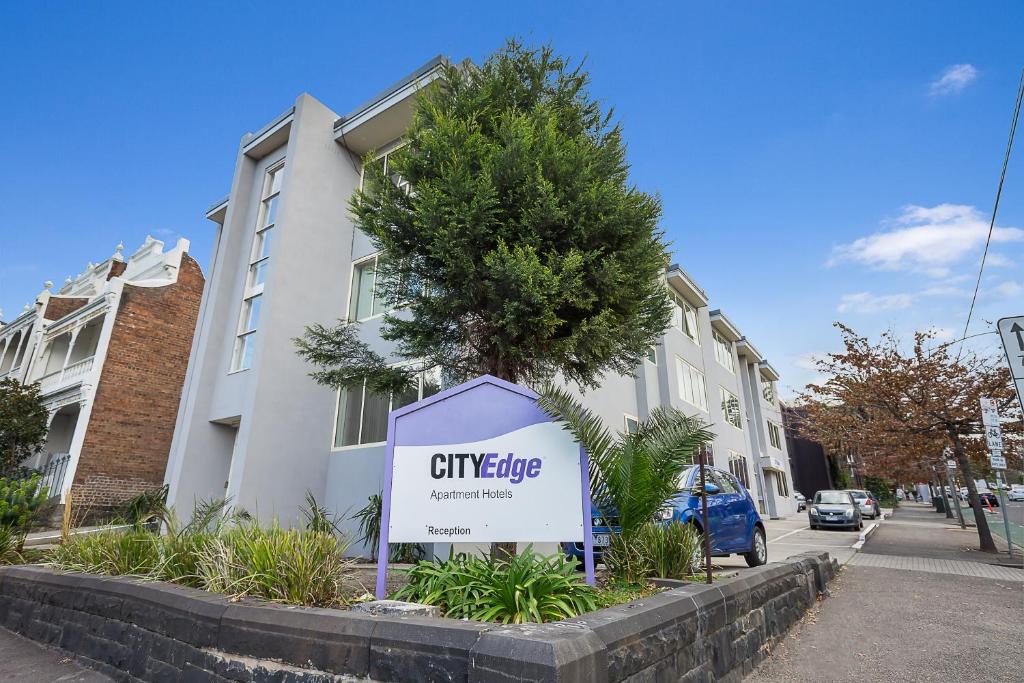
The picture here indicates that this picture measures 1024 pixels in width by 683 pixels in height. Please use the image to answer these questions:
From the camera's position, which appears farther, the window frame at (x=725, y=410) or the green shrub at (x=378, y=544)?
the window frame at (x=725, y=410)

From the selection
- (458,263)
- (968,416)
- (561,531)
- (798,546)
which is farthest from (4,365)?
(968,416)

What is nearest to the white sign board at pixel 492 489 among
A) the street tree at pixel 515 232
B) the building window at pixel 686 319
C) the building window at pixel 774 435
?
the street tree at pixel 515 232

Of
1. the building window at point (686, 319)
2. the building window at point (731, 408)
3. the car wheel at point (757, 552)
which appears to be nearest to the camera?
the car wheel at point (757, 552)

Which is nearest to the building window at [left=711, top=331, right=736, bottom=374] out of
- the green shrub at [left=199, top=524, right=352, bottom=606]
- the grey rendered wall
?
the grey rendered wall

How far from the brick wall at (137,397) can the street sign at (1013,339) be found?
62.9 feet

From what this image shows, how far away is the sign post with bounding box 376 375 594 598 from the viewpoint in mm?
4543

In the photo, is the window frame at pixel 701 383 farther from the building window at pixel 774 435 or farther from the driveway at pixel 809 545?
the building window at pixel 774 435

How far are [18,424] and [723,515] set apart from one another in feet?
61.6

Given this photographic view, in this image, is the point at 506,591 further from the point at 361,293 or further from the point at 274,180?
the point at 274,180

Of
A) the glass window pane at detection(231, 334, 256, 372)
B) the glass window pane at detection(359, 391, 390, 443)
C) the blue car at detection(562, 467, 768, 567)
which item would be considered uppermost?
the glass window pane at detection(231, 334, 256, 372)

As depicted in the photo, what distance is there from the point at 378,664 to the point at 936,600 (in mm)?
8214

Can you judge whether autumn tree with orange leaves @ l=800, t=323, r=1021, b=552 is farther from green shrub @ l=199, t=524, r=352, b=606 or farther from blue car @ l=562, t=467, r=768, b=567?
green shrub @ l=199, t=524, r=352, b=606

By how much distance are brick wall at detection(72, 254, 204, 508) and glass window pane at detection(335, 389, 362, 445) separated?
26.4 ft

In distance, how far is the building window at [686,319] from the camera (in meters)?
22.6
